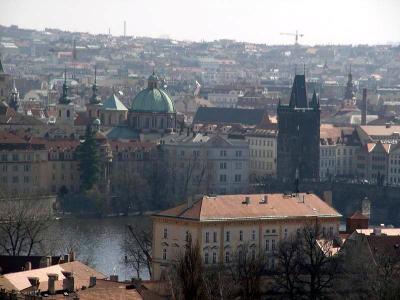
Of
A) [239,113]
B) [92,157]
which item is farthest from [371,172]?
[239,113]

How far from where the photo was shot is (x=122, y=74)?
180875mm

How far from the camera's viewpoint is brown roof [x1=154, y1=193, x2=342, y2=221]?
50281 millimetres

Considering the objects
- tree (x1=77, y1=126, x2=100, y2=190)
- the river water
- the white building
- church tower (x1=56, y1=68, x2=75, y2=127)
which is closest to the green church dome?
church tower (x1=56, y1=68, x2=75, y2=127)

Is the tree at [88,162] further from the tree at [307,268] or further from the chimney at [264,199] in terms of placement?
the tree at [307,268]

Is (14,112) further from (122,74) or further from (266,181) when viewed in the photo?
(122,74)

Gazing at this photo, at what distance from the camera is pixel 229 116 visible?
363ft

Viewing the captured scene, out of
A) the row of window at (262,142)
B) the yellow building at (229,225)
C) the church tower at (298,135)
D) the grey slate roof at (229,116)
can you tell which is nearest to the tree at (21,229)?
the yellow building at (229,225)

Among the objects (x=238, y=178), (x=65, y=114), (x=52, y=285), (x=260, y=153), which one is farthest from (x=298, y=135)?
(x=52, y=285)

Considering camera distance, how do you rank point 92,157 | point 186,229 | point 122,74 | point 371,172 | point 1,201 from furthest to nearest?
point 122,74
point 371,172
point 92,157
point 1,201
point 186,229

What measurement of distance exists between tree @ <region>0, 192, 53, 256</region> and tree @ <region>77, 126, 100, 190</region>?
2014 cm

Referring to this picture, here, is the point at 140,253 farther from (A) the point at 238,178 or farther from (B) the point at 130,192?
(A) the point at 238,178

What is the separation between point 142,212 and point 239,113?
104 feet

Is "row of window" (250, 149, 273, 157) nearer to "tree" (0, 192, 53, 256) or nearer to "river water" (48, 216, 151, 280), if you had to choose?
"river water" (48, 216, 151, 280)

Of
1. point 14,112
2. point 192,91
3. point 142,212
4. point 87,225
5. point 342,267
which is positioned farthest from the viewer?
point 192,91
